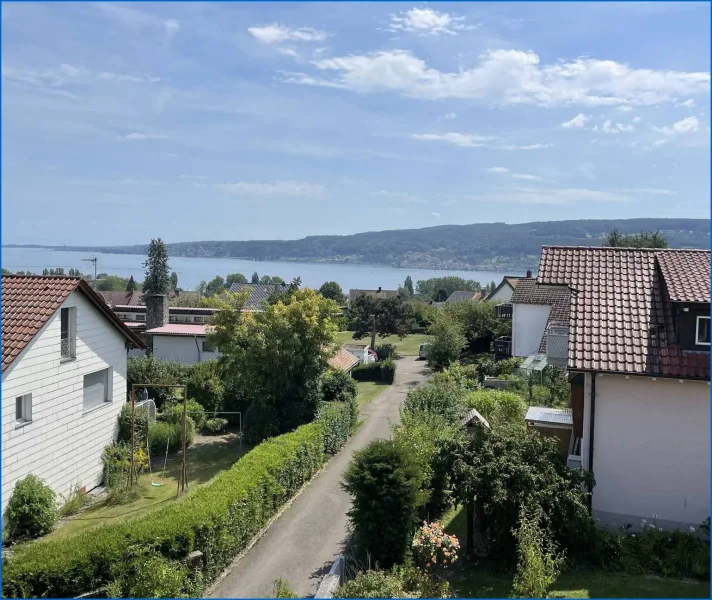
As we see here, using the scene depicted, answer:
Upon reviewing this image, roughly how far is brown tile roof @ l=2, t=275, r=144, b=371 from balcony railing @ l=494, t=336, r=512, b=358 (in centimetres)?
3285

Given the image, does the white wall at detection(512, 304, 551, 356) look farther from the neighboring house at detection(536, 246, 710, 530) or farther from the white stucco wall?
the white stucco wall

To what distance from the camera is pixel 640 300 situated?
15.6 meters

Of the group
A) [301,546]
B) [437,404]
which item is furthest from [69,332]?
[437,404]

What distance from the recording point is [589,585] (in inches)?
468

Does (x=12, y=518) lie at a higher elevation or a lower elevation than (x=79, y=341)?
lower

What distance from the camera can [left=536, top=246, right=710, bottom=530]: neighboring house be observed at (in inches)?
538

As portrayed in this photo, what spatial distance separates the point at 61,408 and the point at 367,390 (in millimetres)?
25175

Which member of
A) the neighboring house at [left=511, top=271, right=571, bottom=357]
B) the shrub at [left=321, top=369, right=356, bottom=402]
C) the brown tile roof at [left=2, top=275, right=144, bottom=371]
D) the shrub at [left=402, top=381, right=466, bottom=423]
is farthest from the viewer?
the neighboring house at [left=511, top=271, right=571, bottom=357]

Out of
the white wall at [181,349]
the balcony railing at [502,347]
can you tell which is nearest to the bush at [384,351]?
the balcony railing at [502,347]

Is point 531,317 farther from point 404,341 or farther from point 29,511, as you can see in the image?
point 29,511

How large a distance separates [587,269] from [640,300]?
176 centimetres

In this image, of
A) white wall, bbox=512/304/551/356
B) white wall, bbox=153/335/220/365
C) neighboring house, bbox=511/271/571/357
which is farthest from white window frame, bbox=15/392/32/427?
white wall, bbox=512/304/551/356

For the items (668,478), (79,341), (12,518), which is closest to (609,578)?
(668,478)

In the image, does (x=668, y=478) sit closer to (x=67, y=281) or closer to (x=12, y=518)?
(x=12, y=518)
